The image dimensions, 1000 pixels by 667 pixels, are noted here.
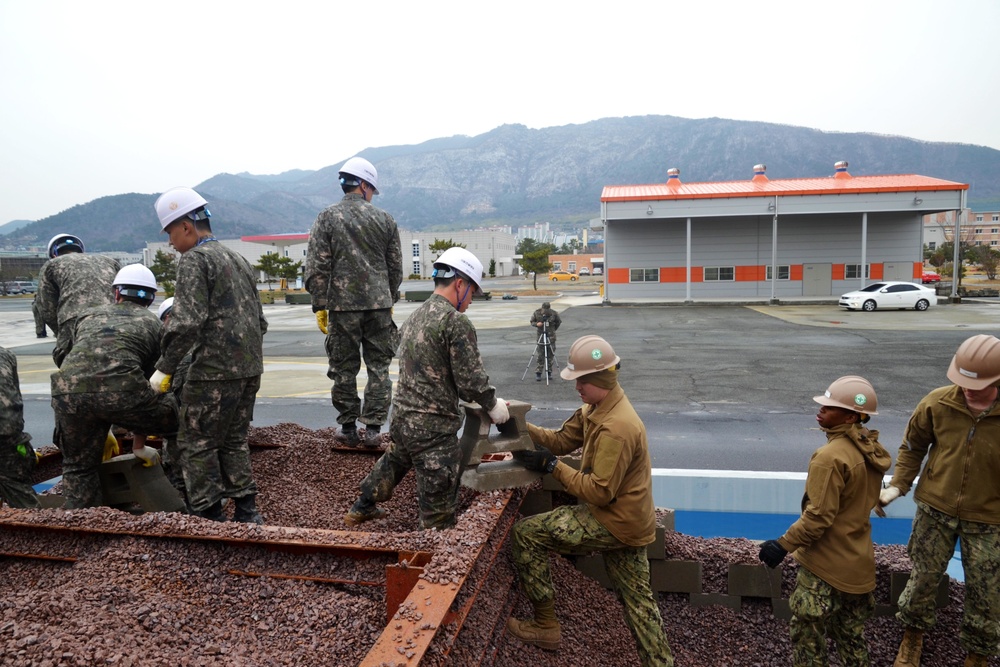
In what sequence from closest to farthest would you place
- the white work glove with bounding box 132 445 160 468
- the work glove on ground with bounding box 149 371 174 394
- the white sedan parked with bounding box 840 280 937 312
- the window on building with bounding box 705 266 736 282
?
the work glove on ground with bounding box 149 371 174 394 → the white work glove with bounding box 132 445 160 468 → the white sedan parked with bounding box 840 280 937 312 → the window on building with bounding box 705 266 736 282

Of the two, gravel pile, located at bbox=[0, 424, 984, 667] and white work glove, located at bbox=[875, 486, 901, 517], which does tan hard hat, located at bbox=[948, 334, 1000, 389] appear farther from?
gravel pile, located at bbox=[0, 424, 984, 667]

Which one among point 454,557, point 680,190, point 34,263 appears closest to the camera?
point 454,557

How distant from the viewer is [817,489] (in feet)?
10.2

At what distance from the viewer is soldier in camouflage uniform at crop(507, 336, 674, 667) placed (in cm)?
321

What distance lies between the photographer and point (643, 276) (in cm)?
3509

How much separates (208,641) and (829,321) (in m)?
23.0

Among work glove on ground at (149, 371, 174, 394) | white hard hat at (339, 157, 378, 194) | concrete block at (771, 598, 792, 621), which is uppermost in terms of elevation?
white hard hat at (339, 157, 378, 194)

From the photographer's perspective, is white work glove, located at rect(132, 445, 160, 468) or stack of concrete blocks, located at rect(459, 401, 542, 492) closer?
stack of concrete blocks, located at rect(459, 401, 542, 492)

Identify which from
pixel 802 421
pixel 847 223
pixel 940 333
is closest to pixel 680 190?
pixel 847 223

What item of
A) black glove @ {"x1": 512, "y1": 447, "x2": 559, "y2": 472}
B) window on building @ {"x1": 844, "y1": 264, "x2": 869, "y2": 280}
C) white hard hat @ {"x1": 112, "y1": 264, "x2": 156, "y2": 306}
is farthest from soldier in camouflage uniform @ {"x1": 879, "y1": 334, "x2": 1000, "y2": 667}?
window on building @ {"x1": 844, "y1": 264, "x2": 869, "y2": 280}

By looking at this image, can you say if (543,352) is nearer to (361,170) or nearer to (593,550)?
(361,170)

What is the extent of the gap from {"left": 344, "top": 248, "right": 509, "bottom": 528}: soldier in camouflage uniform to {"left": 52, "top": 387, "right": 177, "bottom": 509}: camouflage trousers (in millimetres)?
1804

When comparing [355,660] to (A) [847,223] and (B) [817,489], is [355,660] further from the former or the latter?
(A) [847,223]

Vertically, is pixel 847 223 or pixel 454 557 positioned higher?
pixel 847 223
